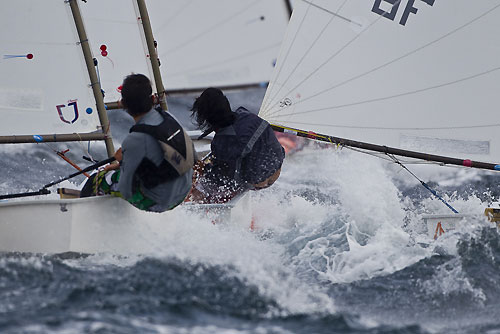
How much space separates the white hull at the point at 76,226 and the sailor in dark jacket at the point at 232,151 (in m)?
0.67

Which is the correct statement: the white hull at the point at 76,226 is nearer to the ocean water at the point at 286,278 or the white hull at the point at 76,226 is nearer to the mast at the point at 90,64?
the ocean water at the point at 286,278

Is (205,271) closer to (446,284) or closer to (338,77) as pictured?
(446,284)

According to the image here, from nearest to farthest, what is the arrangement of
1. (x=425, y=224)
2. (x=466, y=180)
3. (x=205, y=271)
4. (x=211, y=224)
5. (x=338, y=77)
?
1. (x=205, y=271)
2. (x=211, y=224)
3. (x=425, y=224)
4. (x=338, y=77)
5. (x=466, y=180)

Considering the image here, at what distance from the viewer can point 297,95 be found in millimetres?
5559

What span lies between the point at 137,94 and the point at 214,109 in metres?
0.77

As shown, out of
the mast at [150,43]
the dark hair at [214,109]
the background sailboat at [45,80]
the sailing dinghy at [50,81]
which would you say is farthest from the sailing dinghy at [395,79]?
the background sailboat at [45,80]

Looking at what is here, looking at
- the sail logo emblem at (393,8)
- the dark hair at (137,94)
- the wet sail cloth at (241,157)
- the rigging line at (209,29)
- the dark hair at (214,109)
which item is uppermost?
the sail logo emblem at (393,8)

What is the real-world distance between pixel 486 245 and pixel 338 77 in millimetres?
1576

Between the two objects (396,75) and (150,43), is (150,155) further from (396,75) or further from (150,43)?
(396,75)

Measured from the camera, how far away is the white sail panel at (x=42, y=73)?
4.93m

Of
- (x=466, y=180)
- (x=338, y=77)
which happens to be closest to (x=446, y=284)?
(x=338, y=77)

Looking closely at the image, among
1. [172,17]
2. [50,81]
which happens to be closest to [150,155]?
[50,81]

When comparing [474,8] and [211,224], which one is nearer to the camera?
[211,224]

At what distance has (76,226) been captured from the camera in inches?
168
